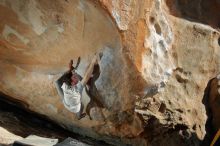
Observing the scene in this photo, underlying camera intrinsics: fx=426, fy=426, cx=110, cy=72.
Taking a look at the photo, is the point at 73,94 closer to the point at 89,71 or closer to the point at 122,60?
the point at 89,71

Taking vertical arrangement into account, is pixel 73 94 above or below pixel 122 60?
below

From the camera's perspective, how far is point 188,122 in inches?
106

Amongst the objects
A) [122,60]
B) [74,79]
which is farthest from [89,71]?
[122,60]

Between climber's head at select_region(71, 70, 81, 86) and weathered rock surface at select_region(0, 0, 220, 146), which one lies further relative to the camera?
climber's head at select_region(71, 70, 81, 86)

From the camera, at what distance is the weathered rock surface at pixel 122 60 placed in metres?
2.37

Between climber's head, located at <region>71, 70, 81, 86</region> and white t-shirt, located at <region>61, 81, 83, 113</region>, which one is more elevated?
climber's head, located at <region>71, 70, 81, 86</region>

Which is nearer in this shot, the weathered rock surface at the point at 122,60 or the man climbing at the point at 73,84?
the weathered rock surface at the point at 122,60

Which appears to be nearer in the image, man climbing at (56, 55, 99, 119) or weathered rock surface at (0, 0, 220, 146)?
weathered rock surface at (0, 0, 220, 146)

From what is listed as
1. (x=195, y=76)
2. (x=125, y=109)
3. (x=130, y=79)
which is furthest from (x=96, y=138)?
(x=195, y=76)

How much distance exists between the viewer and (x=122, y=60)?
2.42 metres

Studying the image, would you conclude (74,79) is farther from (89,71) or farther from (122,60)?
(122,60)

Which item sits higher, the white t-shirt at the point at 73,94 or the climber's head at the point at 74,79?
the climber's head at the point at 74,79

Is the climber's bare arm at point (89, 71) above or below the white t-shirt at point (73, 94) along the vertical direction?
above

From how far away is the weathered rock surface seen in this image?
2.37 meters
